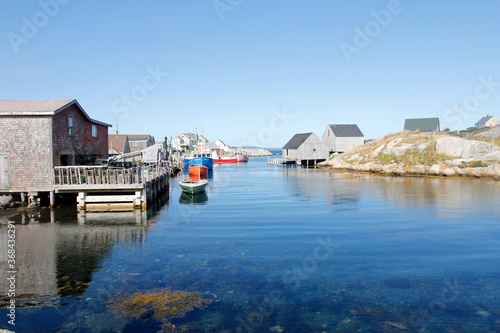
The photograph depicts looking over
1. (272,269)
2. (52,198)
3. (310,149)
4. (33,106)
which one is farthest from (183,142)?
(272,269)

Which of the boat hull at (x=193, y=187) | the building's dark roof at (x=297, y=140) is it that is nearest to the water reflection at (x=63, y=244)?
the boat hull at (x=193, y=187)

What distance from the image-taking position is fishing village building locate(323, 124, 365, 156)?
80.9 meters

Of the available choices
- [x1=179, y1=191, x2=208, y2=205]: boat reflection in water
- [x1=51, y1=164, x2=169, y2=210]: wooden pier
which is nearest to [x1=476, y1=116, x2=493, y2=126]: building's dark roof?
[x1=179, y1=191, x2=208, y2=205]: boat reflection in water

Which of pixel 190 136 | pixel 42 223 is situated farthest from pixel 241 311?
pixel 190 136

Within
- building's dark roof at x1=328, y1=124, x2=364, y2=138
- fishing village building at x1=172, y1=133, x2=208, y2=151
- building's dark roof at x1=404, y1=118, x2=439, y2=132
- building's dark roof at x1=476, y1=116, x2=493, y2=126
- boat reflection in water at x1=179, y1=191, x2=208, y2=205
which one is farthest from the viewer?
fishing village building at x1=172, y1=133, x2=208, y2=151

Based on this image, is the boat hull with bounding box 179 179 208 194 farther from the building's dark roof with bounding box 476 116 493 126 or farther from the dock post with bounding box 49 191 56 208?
the building's dark roof with bounding box 476 116 493 126

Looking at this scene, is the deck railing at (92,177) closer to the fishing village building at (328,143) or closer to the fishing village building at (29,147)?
the fishing village building at (29,147)

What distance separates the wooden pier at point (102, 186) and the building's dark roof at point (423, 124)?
3541 inches

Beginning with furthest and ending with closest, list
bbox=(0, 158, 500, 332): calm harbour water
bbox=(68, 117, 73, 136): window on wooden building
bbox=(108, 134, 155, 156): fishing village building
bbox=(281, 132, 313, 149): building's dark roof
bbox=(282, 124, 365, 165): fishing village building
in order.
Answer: bbox=(281, 132, 313, 149): building's dark roof
bbox=(282, 124, 365, 165): fishing village building
bbox=(108, 134, 155, 156): fishing village building
bbox=(68, 117, 73, 136): window on wooden building
bbox=(0, 158, 500, 332): calm harbour water

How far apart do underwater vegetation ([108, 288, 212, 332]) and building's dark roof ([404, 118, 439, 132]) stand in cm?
9938

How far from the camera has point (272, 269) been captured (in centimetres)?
1255

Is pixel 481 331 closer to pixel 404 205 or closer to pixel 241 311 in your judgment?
pixel 241 311

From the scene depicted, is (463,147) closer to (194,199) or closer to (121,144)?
(194,199)

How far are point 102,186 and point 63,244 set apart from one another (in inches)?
329
